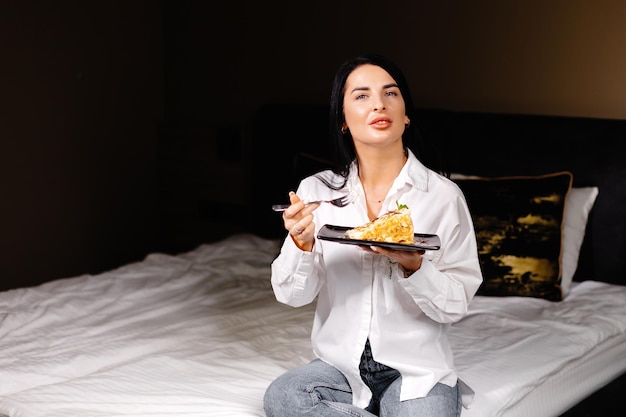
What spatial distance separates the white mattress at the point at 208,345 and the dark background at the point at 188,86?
0.94m

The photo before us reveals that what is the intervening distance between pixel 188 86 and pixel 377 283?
3085mm

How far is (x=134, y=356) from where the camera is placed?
2.43 m

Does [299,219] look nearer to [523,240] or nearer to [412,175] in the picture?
[412,175]

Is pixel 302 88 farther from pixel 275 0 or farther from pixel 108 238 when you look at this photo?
pixel 108 238

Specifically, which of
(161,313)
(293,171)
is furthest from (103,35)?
(161,313)

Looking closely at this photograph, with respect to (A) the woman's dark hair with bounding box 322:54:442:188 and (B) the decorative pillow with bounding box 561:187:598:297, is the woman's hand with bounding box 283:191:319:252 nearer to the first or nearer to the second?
(A) the woman's dark hair with bounding box 322:54:442:188

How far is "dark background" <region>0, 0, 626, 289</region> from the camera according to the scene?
336 cm

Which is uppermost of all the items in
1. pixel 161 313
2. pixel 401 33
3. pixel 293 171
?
pixel 401 33

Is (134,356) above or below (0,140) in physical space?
below

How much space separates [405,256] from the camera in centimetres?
174

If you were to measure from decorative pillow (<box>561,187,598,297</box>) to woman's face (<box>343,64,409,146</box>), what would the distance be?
1246 millimetres

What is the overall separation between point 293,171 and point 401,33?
2.50 ft

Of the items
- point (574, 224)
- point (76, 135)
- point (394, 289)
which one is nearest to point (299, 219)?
point (394, 289)

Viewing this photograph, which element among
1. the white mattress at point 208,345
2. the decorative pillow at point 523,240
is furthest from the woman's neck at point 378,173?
the decorative pillow at point 523,240
